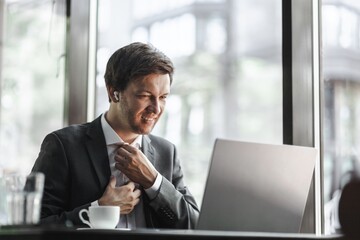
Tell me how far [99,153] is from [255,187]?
818 mm

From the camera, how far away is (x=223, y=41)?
332 centimetres

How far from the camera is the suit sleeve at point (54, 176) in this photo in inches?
100

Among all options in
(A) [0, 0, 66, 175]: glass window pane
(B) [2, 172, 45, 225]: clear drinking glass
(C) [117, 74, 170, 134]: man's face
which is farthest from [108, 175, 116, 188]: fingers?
(A) [0, 0, 66, 175]: glass window pane

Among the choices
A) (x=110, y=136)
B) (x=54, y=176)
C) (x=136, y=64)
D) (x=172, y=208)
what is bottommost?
(x=172, y=208)

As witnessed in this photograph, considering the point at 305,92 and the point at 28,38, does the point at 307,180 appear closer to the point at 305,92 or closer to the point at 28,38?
the point at 305,92

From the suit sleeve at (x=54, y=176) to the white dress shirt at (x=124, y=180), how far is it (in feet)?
0.56

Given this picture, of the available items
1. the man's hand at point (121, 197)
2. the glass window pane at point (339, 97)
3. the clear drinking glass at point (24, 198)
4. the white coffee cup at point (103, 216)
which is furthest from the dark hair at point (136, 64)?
the clear drinking glass at point (24, 198)

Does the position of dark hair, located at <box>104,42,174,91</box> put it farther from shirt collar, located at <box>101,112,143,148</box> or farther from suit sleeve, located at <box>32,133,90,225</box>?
suit sleeve, located at <box>32,133,90,225</box>

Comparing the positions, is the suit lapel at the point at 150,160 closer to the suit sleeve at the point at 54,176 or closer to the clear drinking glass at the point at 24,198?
the suit sleeve at the point at 54,176

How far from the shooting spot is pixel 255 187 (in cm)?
206

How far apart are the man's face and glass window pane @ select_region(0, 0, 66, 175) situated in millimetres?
1133

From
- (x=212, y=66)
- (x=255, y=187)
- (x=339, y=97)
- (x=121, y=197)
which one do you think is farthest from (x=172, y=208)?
(x=212, y=66)

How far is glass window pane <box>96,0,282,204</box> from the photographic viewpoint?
306 centimetres

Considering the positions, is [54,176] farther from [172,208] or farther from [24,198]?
[24,198]
